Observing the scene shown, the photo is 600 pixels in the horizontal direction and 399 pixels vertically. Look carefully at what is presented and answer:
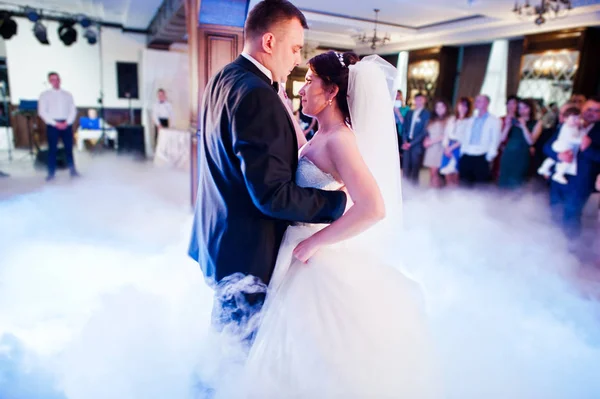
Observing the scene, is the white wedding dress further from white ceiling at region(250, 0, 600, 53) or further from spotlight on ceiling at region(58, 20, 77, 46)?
spotlight on ceiling at region(58, 20, 77, 46)

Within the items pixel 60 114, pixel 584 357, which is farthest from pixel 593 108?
pixel 60 114

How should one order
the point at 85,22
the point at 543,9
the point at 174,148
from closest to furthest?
the point at 543,9 → the point at 174,148 → the point at 85,22

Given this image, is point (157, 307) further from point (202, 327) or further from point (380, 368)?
point (380, 368)

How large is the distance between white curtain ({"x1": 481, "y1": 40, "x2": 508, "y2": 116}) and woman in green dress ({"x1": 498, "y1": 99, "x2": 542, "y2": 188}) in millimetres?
3488

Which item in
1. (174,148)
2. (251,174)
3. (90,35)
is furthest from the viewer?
(90,35)

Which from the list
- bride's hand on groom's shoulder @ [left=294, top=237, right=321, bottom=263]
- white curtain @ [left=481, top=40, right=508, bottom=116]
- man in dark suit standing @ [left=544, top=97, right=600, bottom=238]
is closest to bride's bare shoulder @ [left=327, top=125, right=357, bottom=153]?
bride's hand on groom's shoulder @ [left=294, top=237, right=321, bottom=263]

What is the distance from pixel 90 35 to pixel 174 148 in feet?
13.6

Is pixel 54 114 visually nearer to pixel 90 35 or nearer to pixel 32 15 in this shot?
pixel 32 15

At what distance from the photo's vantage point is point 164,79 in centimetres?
1006

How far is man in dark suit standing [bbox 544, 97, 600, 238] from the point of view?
385cm

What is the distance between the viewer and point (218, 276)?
1349 millimetres

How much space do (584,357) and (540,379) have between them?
0.42m

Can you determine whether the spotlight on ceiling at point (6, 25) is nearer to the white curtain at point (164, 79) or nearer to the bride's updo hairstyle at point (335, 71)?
the white curtain at point (164, 79)

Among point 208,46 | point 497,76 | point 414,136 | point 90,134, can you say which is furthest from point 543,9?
point 90,134
